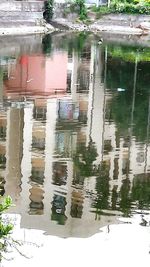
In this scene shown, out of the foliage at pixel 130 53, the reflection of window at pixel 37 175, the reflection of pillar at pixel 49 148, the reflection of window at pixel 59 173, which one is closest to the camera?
the reflection of pillar at pixel 49 148

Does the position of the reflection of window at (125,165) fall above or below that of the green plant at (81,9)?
below

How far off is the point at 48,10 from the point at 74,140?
4562 centimetres

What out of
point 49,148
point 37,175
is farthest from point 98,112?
point 37,175

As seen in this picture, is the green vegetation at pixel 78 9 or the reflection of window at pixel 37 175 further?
the green vegetation at pixel 78 9

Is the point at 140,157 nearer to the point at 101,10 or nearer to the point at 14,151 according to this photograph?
the point at 14,151

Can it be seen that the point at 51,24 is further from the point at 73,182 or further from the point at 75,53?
the point at 73,182

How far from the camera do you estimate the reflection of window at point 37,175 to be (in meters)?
22.5

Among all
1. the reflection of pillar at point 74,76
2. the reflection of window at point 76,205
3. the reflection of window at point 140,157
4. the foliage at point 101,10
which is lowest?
the reflection of pillar at point 74,76

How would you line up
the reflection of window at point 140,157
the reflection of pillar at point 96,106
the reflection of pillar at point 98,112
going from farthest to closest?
the reflection of pillar at point 96,106, the reflection of pillar at point 98,112, the reflection of window at point 140,157

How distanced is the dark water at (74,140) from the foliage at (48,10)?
21.5 meters

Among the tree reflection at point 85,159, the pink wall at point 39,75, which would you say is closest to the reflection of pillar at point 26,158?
the tree reflection at point 85,159

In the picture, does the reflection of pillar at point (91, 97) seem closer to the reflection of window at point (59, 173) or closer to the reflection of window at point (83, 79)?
the reflection of window at point (83, 79)

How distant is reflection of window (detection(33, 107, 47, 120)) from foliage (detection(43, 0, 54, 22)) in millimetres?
40185

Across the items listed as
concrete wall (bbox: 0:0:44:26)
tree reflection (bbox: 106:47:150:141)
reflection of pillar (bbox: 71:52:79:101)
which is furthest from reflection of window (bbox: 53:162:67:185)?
concrete wall (bbox: 0:0:44:26)
